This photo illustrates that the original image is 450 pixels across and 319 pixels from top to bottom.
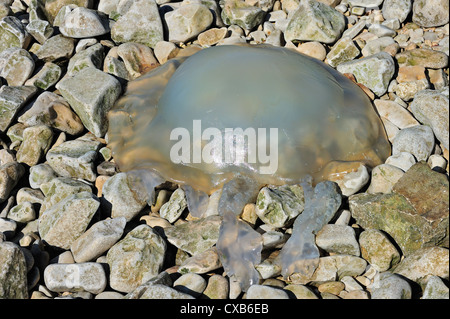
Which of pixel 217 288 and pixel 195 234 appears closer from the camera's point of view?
pixel 217 288

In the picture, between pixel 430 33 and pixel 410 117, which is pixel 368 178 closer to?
pixel 410 117

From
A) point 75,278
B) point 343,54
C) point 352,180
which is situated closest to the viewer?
point 75,278

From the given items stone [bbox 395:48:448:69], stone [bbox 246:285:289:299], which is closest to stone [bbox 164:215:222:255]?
stone [bbox 246:285:289:299]

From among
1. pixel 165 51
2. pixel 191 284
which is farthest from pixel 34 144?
pixel 191 284

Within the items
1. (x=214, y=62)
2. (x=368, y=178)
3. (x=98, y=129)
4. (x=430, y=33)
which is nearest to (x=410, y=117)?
(x=368, y=178)

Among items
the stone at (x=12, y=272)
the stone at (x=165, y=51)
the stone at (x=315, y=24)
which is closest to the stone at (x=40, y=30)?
the stone at (x=165, y=51)

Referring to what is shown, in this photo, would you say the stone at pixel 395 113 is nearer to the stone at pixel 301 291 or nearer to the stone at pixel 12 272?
the stone at pixel 301 291

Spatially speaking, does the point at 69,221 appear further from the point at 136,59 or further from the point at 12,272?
the point at 136,59

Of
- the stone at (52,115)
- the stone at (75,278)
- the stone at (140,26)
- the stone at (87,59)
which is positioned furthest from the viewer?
the stone at (140,26)

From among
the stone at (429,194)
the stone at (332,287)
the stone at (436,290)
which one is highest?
the stone at (429,194)
